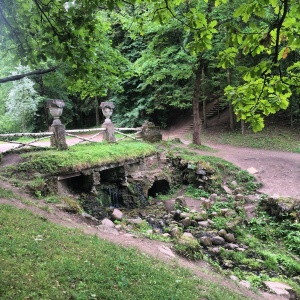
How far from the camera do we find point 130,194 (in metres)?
12.5

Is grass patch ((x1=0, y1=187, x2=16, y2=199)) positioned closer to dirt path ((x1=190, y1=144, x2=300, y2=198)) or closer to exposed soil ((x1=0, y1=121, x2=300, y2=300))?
exposed soil ((x1=0, y1=121, x2=300, y2=300))

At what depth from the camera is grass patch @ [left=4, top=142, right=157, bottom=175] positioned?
31.6 ft

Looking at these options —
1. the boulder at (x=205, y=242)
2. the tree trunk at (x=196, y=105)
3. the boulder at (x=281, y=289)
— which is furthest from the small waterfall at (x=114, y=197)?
the tree trunk at (x=196, y=105)

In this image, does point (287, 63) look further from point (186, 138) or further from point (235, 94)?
point (235, 94)

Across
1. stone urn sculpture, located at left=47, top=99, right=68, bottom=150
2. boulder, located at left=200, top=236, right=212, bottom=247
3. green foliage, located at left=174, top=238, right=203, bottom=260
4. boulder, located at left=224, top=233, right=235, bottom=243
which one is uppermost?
stone urn sculpture, located at left=47, top=99, right=68, bottom=150

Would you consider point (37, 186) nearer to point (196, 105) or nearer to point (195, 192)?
point (195, 192)

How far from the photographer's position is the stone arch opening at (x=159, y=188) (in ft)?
45.6

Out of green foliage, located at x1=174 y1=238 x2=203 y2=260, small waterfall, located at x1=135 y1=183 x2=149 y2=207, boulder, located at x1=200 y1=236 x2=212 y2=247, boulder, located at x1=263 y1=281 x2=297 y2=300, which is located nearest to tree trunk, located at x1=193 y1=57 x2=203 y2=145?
small waterfall, located at x1=135 y1=183 x2=149 y2=207

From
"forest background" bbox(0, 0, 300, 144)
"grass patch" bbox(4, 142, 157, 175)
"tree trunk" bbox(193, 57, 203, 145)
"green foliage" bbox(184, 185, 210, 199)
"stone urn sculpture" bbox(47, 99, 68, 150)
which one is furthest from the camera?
"tree trunk" bbox(193, 57, 203, 145)

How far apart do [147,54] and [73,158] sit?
328 inches

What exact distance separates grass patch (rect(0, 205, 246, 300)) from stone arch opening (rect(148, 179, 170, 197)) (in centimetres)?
757

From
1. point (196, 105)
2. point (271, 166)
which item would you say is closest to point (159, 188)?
point (271, 166)

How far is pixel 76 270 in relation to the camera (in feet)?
14.9

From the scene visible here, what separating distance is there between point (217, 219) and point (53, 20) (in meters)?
8.68
